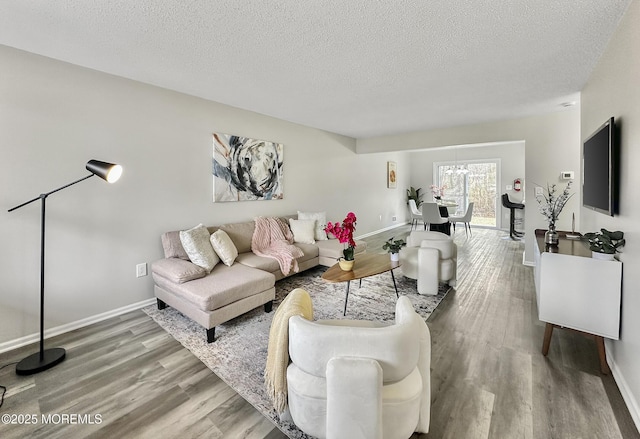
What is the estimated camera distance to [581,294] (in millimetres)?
1878

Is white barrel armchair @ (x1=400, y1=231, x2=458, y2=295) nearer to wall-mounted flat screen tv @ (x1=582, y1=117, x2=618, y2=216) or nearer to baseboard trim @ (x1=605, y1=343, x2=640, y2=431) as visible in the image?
wall-mounted flat screen tv @ (x1=582, y1=117, x2=618, y2=216)

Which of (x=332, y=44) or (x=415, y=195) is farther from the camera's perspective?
(x=415, y=195)

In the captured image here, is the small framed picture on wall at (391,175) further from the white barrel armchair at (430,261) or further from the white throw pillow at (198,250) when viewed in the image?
the white throw pillow at (198,250)

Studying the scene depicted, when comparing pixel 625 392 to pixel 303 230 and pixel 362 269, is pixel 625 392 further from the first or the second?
pixel 303 230

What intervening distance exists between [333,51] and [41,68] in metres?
Result: 2.41

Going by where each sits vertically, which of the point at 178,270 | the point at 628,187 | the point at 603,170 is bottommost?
the point at 178,270

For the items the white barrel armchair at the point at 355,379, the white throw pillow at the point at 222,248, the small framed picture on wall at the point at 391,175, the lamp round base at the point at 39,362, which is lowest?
the lamp round base at the point at 39,362

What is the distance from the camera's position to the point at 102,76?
8.54 ft

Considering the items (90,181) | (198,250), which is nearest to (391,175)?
(198,250)

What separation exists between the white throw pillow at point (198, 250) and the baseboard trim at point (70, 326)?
779mm

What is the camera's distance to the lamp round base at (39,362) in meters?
1.91

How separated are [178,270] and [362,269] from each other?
1815 mm

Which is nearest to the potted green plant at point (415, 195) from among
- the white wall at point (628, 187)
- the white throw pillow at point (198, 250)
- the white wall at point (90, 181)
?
the white wall at point (90, 181)

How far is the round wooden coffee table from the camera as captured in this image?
8.90 feet
